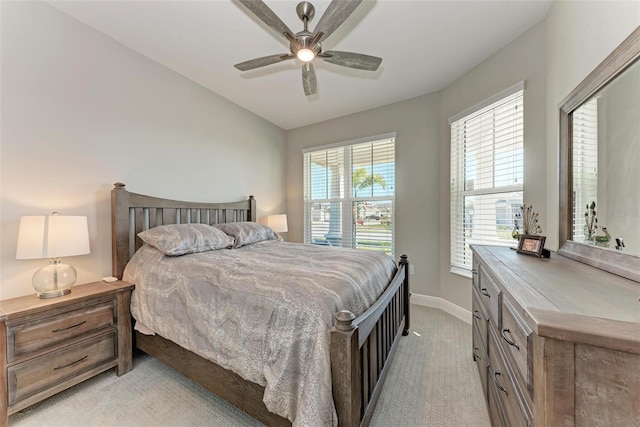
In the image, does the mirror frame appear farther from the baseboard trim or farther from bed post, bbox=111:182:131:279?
Answer: bed post, bbox=111:182:131:279

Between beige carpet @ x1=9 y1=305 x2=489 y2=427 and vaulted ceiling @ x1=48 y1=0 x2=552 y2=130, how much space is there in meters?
→ 2.67

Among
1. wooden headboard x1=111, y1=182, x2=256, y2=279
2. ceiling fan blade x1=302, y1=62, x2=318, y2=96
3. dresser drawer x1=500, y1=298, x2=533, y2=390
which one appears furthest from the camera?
wooden headboard x1=111, y1=182, x2=256, y2=279

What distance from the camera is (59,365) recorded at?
168 centimetres

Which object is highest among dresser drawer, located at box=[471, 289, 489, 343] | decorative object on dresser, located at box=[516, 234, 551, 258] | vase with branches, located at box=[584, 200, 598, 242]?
vase with branches, located at box=[584, 200, 598, 242]

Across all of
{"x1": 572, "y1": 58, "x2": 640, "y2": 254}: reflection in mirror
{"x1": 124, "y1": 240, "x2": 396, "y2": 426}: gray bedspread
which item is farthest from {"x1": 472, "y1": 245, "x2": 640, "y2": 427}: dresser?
{"x1": 124, "y1": 240, "x2": 396, "y2": 426}: gray bedspread

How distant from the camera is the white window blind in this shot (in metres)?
1.36

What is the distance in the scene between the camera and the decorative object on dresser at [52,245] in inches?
64.8

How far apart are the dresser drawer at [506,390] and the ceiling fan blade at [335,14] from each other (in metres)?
1.99

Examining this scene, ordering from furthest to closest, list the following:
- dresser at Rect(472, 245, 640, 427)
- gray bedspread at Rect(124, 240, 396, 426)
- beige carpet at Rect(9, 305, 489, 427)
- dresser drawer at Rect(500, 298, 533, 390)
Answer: beige carpet at Rect(9, 305, 489, 427), gray bedspread at Rect(124, 240, 396, 426), dresser drawer at Rect(500, 298, 533, 390), dresser at Rect(472, 245, 640, 427)

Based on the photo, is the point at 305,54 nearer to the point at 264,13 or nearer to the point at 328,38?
the point at 264,13

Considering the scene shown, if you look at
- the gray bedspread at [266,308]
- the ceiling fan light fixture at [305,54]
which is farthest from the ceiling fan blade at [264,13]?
the gray bedspread at [266,308]

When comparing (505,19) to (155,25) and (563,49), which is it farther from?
(155,25)

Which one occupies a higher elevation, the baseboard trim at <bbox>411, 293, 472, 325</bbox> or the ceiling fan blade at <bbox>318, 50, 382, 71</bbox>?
the ceiling fan blade at <bbox>318, 50, 382, 71</bbox>

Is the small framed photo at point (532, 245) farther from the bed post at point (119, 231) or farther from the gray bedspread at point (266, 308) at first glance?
the bed post at point (119, 231)
